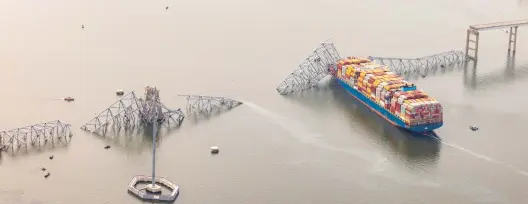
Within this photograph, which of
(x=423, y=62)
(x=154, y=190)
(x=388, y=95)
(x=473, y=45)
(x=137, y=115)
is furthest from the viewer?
(x=473, y=45)

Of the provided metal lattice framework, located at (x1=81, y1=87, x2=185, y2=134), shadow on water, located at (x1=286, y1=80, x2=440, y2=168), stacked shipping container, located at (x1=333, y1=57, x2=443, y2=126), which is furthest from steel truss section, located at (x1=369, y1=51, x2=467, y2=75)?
metal lattice framework, located at (x1=81, y1=87, x2=185, y2=134)

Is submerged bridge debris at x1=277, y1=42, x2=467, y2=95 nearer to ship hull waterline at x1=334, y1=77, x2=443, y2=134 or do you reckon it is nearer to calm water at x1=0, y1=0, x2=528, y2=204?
calm water at x1=0, y1=0, x2=528, y2=204

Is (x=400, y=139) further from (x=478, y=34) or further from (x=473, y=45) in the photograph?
(x=473, y=45)

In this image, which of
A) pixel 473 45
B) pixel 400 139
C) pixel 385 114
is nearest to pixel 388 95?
pixel 385 114

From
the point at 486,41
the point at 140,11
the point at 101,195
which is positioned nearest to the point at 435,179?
the point at 101,195

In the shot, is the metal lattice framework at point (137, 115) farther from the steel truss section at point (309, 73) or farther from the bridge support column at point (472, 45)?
the bridge support column at point (472, 45)

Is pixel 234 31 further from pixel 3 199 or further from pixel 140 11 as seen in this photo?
pixel 3 199
